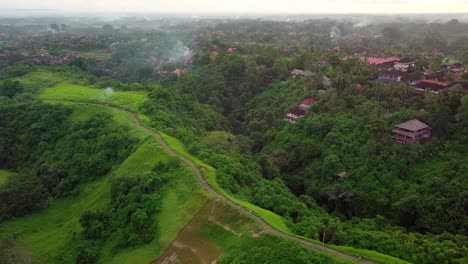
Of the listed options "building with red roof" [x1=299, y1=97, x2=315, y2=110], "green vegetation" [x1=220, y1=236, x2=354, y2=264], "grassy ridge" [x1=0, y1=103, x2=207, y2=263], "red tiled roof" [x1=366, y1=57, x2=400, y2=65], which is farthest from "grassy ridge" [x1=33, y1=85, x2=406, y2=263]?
"red tiled roof" [x1=366, y1=57, x2=400, y2=65]

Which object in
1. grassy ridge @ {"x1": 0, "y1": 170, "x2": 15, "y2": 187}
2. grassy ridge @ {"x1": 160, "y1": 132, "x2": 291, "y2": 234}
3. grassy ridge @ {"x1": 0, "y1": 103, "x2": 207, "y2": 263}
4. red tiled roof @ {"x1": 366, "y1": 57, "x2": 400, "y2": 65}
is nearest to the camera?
grassy ridge @ {"x1": 160, "y1": 132, "x2": 291, "y2": 234}

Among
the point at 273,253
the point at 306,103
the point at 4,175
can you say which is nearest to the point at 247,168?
the point at 273,253

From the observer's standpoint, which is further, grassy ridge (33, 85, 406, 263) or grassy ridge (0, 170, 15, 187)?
grassy ridge (0, 170, 15, 187)

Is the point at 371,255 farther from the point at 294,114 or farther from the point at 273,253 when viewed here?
the point at 294,114

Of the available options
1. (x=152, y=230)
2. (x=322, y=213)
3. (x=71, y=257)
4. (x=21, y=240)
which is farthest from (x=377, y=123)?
(x=21, y=240)

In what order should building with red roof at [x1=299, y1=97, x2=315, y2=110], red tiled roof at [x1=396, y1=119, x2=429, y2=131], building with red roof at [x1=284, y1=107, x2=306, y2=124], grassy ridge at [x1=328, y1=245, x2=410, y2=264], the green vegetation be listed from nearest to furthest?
the green vegetation
grassy ridge at [x1=328, y1=245, x2=410, y2=264]
red tiled roof at [x1=396, y1=119, x2=429, y2=131]
building with red roof at [x1=284, y1=107, x2=306, y2=124]
building with red roof at [x1=299, y1=97, x2=315, y2=110]

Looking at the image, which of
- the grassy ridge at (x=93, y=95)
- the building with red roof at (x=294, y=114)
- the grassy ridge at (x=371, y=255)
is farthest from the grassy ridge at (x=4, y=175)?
the building with red roof at (x=294, y=114)

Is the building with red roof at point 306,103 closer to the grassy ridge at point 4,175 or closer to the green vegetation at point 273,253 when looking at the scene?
the green vegetation at point 273,253

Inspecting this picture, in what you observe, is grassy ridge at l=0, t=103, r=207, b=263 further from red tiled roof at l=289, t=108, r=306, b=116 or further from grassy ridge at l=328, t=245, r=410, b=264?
red tiled roof at l=289, t=108, r=306, b=116

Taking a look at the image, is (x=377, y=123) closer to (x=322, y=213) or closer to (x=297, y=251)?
(x=322, y=213)
